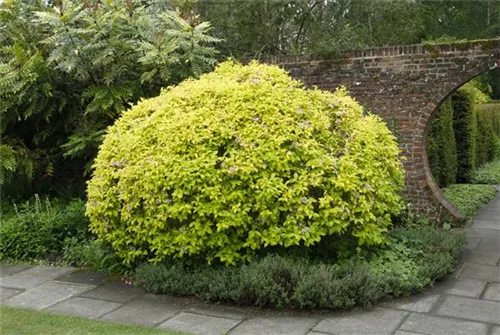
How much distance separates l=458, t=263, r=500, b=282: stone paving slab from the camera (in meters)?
6.08

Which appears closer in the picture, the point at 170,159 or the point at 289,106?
the point at 170,159

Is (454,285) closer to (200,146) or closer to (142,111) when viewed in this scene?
(200,146)

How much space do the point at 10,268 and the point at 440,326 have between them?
4.64m

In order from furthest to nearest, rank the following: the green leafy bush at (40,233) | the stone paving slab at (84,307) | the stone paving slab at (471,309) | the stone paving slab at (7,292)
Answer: the green leafy bush at (40,233) < the stone paving slab at (7,292) < the stone paving slab at (84,307) < the stone paving slab at (471,309)

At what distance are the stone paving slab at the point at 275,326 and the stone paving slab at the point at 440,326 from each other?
2.45 feet

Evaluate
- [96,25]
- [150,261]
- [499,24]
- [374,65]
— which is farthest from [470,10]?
[150,261]

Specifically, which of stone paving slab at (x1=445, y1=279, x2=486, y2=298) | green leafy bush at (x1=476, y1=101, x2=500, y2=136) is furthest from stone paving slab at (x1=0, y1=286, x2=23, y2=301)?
green leafy bush at (x1=476, y1=101, x2=500, y2=136)

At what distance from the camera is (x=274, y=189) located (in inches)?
214

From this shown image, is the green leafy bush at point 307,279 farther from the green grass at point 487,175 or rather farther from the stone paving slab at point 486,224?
the green grass at point 487,175

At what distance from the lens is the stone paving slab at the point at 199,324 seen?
4.70 m

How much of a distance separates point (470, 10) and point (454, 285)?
88.1 feet

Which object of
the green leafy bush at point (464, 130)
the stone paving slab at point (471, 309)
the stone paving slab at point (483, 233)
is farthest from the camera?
the green leafy bush at point (464, 130)

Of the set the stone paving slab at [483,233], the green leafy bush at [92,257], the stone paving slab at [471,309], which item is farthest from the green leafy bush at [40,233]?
the stone paving slab at [483,233]

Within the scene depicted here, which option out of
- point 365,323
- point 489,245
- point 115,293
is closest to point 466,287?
point 365,323
